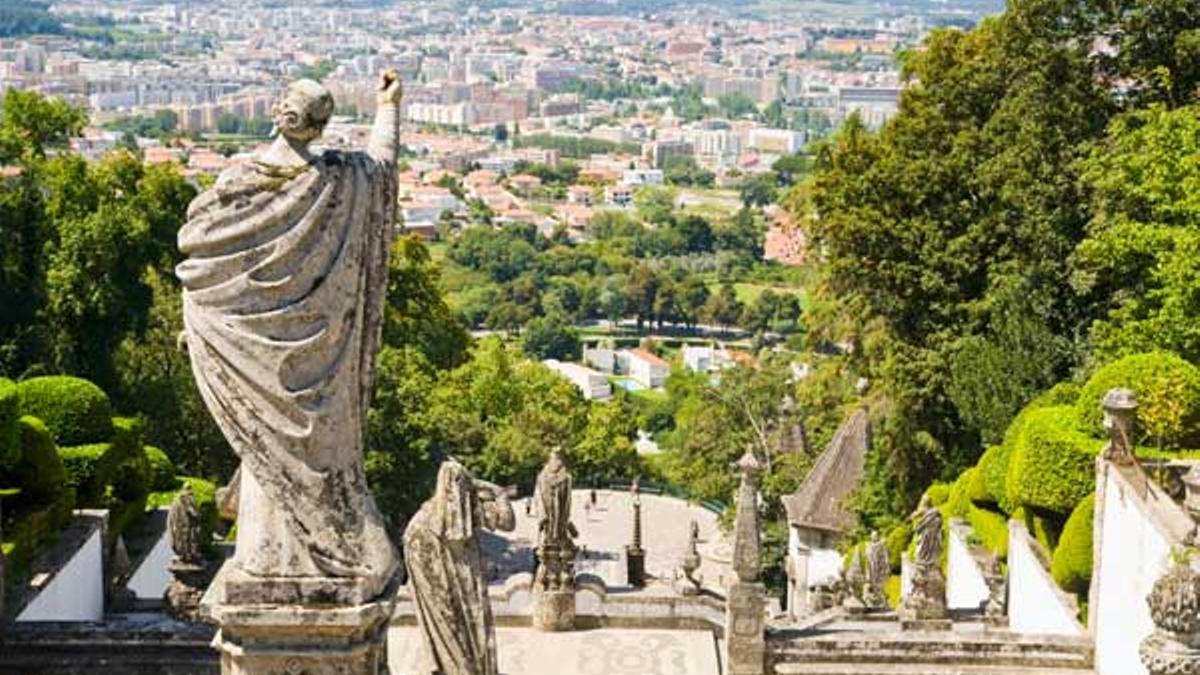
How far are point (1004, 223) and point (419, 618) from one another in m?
22.1

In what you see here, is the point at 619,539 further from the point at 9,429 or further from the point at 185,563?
the point at 9,429

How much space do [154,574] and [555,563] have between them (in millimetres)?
6542

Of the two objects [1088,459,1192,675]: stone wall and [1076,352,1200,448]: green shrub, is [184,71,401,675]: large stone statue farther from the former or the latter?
[1076,352,1200,448]: green shrub

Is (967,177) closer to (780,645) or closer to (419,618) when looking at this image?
(780,645)

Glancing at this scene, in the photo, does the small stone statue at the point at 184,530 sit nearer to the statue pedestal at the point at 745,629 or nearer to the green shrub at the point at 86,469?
the green shrub at the point at 86,469

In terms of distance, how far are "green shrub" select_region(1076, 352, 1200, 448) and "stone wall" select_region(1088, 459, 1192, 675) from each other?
1703mm

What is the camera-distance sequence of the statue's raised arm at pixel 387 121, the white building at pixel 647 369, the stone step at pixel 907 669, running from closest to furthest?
1. the statue's raised arm at pixel 387 121
2. the stone step at pixel 907 669
3. the white building at pixel 647 369

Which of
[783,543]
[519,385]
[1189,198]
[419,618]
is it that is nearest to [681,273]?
[519,385]

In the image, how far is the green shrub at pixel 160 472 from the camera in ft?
82.7

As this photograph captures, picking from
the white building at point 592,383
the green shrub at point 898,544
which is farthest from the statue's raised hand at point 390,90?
the white building at point 592,383

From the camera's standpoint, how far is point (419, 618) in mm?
8438

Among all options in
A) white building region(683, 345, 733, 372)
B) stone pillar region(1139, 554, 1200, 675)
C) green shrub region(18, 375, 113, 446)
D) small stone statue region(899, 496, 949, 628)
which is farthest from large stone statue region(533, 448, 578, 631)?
white building region(683, 345, 733, 372)

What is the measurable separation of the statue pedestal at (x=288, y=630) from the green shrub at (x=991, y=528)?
668 inches

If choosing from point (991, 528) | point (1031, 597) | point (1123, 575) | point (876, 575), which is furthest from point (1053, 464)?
point (876, 575)
